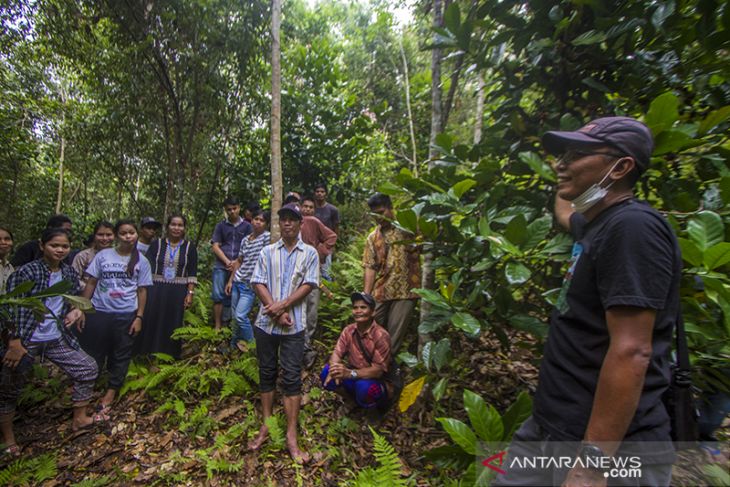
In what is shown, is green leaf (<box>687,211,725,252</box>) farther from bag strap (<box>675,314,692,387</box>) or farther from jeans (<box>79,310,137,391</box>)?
jeans (<box>79,310,137,391</box>)

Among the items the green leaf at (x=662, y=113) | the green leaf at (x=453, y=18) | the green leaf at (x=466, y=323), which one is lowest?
the green leaf at (x=466, y=323)

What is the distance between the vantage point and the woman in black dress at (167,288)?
474 cm

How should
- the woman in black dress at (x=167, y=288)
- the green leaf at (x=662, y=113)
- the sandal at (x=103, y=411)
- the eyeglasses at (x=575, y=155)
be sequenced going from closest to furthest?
the eyeglasses at (x=575, y=155) < the green leaf at (x=662, y=113) < the sandal at (x=103, y=411) < the woman in black dress at (x=167, y=288)

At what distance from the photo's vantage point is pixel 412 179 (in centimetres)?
252

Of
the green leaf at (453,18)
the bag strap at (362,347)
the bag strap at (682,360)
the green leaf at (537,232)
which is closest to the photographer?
the bag strap at (682,360)

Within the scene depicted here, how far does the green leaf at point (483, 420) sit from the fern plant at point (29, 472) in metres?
3.62

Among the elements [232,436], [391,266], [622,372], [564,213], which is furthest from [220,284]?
[622,372]

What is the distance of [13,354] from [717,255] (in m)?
4.74

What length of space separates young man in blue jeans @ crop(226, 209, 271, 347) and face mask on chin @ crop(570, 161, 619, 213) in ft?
13.7

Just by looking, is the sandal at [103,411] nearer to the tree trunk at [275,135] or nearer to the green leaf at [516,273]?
the tree trunk at [275,135]

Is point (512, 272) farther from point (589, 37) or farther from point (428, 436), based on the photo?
point (428, 436)

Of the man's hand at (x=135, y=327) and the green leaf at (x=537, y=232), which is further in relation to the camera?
the man's hand at (x=135, y=327)

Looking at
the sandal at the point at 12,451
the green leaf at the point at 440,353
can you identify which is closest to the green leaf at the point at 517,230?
the green leaf at the point at 440,353

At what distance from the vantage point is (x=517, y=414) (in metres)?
2.02
